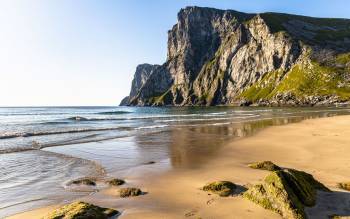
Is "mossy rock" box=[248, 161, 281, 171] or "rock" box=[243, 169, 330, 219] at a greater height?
"rock" box=[243, 169, 330, 219]

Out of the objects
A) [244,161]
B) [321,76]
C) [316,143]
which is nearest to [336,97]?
[321,76]

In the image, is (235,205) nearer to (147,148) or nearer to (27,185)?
(27,185)

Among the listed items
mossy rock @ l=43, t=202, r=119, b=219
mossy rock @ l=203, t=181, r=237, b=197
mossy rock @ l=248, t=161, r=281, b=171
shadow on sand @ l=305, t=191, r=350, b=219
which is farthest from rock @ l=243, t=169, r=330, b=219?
mossy rock @ l=248, t=161, r=281, b=171

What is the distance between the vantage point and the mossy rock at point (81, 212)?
1155 cm

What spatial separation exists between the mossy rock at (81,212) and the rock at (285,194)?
5.48 meters

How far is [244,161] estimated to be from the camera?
2330cm

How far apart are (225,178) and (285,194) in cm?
→ 608

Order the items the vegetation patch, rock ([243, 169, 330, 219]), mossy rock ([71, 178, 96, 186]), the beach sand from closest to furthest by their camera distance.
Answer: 1. rock ([243, 169, 330, 219])
2. the beach sand
3. mossy rock ([71, 178, 96, 186])
4. the vegetation patch

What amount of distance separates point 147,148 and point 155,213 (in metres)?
19.5

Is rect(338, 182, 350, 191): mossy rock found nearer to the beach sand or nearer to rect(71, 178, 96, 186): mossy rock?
the beach sand

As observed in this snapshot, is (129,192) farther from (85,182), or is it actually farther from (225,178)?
(225,178)

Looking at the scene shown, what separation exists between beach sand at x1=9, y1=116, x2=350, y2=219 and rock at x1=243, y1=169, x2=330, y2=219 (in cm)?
30

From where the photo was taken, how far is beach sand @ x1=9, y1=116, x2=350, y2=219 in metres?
12.5

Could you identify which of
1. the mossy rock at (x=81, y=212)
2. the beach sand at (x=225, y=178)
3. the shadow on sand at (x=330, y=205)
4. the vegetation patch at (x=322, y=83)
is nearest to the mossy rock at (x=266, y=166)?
the beach sand at (x=225, y=178)
